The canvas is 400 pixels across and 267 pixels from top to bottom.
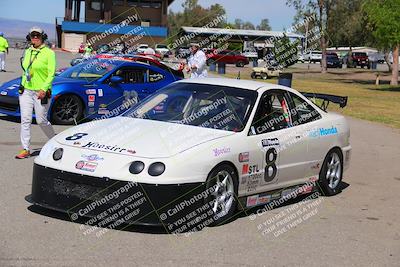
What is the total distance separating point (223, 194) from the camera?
5.90 meters

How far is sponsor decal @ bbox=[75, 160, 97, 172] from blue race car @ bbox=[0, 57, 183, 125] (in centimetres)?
677

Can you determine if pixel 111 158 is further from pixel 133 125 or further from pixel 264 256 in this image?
pixel 264 256

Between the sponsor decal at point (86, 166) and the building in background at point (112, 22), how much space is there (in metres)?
69.8

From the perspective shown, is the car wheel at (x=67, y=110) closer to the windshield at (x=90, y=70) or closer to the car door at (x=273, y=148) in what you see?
the windshield at (x=90, y=70)

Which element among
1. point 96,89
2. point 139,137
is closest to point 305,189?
point 139,137

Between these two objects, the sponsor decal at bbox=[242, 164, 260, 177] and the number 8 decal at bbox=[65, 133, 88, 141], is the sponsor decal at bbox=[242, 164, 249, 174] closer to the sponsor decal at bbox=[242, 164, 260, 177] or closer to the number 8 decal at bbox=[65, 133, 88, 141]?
the sponsor decal at bbox=[242, 164, 260, 177]

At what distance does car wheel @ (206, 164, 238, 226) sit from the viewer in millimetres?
5719

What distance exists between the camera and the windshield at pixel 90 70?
12792mm

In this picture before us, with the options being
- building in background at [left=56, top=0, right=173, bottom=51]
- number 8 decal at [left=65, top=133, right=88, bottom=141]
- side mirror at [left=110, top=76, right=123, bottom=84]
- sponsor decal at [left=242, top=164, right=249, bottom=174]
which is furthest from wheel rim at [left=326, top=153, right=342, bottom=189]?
building in background at [left=56, top=0, right=173, bottom=51]

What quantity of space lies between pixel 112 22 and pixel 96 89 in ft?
237

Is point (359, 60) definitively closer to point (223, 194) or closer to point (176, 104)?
point (176, 104)

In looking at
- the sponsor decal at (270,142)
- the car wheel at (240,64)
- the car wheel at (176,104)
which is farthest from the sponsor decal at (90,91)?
the car wheel at (240,64)

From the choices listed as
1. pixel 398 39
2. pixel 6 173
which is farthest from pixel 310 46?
pixel 6 173

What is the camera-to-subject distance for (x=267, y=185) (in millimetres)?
6562
